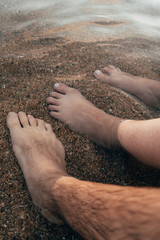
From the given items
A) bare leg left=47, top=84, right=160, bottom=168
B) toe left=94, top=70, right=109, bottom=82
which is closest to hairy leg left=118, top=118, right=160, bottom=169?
bare leg left=47, top=84, right=160, bottom=168

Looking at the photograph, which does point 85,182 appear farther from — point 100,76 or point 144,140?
point 100,76

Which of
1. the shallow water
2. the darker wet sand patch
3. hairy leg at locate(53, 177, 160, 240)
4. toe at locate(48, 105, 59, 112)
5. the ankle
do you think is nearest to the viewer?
hairy leg at locate(53, 177, 160, 240)

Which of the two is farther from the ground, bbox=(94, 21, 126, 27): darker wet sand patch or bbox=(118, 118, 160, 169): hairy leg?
bbox=(94, 21, 126, 27): darker wet sand patch

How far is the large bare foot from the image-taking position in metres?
1.84

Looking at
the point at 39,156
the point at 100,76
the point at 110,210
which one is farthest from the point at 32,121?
the point at 110,210

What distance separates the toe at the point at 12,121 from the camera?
4.53 feet

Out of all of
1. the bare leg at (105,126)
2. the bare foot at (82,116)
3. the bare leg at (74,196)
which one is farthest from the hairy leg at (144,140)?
the bare leg at (74,196)

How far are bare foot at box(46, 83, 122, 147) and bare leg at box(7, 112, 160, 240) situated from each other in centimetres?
19

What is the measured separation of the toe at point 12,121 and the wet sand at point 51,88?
42mm

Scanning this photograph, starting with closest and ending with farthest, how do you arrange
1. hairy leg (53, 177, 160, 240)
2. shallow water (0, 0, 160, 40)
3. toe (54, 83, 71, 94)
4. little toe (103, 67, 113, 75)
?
hairy leg (53, 177, 160, 240) < toe (54, 83, 71, 94) < little toe (103, 67, 113, 75) < shallow water (0, 0, 160, 40)

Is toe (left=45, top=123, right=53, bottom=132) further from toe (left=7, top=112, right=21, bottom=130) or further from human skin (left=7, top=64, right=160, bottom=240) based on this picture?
toe (left=7, top=112, right=21, bottom=130)

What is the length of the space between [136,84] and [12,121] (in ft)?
3.88

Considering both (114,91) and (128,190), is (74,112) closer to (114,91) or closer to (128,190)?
(114,91)

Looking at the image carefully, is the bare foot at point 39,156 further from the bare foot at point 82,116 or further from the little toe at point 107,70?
the little toe at point 107,70
